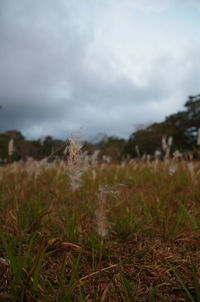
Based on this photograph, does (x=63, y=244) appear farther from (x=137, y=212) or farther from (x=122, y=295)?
(x=137, y=212)

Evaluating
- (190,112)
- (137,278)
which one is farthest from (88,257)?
(190,112)

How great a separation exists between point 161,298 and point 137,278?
225mm

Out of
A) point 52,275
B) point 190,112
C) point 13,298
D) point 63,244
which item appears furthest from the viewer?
point 190,112

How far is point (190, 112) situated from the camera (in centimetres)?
2798

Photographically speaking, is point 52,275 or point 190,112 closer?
point 52,275

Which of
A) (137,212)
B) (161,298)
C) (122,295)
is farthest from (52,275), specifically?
(137,212)

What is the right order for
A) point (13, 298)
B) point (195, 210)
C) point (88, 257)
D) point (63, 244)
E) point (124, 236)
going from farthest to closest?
point (195, 210)
point (124, 236)
point (63, 244)
point (88, 257)
point (13, 298)

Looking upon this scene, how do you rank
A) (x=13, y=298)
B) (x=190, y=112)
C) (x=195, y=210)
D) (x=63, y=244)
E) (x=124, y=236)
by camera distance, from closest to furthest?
(x=13, y=298), (x=63, y=244), (x=124, y=236), (x=195, y=210), (x=190, y=112)

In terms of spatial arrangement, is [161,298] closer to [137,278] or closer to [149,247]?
[137,278]

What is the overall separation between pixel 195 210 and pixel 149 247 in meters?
0.92

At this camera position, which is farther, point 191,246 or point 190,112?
point 190,112

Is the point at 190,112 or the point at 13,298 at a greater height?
the point at 190,112

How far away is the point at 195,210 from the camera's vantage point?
229 cm

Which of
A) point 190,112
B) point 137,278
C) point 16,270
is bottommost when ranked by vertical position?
point 137,278
